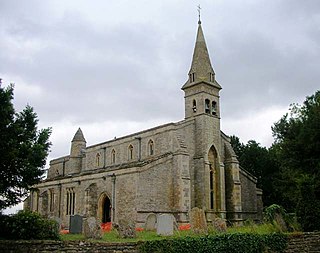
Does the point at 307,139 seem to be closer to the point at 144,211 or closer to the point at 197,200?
the point at 197,200

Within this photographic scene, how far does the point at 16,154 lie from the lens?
17.4m

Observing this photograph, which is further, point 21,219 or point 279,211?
point 279,211

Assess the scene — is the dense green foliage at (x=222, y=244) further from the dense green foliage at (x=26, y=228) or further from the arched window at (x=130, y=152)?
the arched window at (x=130, y=152)

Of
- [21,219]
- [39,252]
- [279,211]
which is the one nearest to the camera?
[39,252]

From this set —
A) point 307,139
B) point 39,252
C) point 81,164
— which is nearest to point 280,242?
point 39,252

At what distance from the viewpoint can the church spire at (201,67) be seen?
39581mm

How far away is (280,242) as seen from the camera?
61.8 ft

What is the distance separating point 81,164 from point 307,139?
95.5 ft

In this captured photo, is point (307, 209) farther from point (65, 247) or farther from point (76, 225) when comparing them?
point (76, 225)

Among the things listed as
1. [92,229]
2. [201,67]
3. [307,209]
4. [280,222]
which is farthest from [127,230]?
[201,67]

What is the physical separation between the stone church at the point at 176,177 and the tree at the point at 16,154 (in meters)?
14.8

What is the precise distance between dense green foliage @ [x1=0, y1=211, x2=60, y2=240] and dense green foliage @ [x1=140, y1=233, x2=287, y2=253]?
4.07 meters

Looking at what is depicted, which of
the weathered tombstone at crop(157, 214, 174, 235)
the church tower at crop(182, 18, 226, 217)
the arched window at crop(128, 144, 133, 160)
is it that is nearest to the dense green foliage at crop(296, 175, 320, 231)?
the weathered tombstone at crop(157, 214, 174, 235)

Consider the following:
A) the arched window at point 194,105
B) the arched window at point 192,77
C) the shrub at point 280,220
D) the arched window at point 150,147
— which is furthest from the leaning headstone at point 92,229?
the arched window at point 192,77
